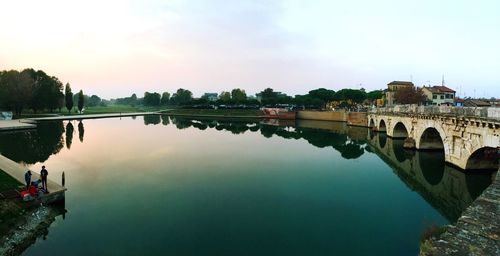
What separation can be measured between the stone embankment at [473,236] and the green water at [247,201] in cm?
392

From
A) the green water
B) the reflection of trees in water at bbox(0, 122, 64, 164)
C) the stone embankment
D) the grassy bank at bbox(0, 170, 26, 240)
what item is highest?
the stone embankment

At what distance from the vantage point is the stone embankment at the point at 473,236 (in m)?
8.42

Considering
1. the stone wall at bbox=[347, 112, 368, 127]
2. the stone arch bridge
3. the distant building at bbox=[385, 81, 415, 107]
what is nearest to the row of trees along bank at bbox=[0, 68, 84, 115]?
the stone wall at bbox=[347, 112, 368, 127]

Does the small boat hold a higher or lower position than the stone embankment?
higher

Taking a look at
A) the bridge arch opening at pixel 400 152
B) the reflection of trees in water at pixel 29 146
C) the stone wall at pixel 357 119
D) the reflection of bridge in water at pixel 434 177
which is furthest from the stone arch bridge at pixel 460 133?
the reflection of trees in water at pixel 29 146

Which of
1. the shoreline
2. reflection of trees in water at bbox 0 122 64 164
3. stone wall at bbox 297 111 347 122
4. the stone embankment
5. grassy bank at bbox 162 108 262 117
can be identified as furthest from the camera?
grassy bank at bbox 162 108 262 117

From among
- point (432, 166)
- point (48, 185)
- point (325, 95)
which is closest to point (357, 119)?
point (325, 95)

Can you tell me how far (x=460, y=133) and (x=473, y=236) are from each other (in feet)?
70.8

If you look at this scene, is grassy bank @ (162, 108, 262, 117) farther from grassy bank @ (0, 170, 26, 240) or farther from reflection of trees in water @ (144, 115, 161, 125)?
grassy bank @ (0, 170, 26, 240)

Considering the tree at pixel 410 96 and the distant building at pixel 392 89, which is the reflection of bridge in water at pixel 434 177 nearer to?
the tree at pixel 410 96

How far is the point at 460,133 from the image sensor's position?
2736 centimetres

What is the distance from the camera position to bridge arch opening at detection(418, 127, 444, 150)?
40.2m

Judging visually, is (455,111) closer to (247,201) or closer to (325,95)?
(247,201)

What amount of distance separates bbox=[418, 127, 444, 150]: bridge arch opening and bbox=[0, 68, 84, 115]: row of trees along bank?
93.4 m
